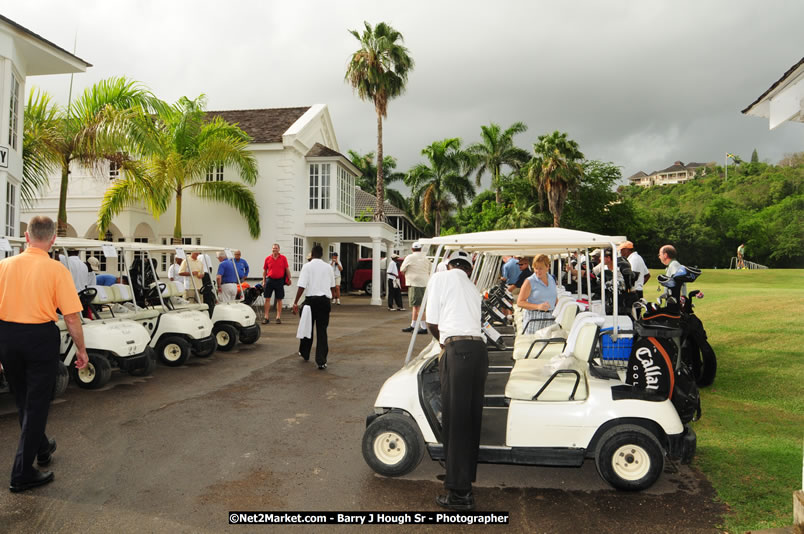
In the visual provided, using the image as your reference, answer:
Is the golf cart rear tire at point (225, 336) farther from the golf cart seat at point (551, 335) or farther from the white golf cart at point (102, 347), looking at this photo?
the golf cart seat at point (551, 335)

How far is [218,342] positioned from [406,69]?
2136cm

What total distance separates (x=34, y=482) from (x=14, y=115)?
31.4 feet

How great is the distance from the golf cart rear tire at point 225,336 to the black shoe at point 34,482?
21.6 ft

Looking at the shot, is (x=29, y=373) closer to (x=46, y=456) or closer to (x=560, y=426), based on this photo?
(x=46, y=456)

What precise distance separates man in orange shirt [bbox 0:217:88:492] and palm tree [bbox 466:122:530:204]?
46250 mm

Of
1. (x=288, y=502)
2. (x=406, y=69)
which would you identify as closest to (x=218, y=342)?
(x=288, y=502)

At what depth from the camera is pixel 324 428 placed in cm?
609

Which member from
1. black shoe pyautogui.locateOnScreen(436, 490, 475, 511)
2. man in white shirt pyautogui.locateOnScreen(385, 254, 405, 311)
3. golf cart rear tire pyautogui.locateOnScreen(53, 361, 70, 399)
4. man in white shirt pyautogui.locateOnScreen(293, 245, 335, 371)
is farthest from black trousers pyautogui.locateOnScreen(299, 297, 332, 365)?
man in white shirt pyautogui.locateOnScreen(385, 254, 405, 311)

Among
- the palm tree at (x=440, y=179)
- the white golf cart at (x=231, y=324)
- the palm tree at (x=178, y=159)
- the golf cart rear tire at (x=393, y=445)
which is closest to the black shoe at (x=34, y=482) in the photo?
the golf cart rear tire at (x=393, y=445)

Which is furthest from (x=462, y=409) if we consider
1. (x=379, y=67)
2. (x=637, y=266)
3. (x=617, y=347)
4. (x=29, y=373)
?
(x=379, y=67)

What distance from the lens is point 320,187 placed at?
76.4 ft

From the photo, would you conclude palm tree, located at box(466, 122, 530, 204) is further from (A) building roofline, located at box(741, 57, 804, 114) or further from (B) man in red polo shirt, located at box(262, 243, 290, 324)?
(A) building roofline, located at box(741, 57, 804, 114)

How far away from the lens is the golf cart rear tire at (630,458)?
4.36 meters

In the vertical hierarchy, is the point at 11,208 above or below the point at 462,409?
above
